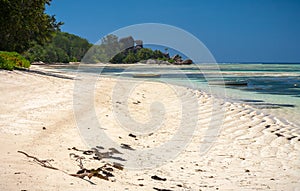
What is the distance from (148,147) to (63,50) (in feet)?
383

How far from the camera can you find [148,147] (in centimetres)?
642

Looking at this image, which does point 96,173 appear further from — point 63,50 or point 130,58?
point 63,50

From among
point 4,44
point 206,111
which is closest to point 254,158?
point 206,111

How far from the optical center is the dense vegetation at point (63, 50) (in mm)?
96625

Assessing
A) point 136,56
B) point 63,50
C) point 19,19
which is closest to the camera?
point 19,19

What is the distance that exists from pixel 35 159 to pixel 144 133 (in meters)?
3.86

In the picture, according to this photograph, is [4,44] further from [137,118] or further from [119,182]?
[119,182]

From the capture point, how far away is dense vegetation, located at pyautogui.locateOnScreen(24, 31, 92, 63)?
317 ft

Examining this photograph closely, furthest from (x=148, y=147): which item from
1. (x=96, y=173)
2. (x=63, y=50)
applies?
(x=63, y=50)

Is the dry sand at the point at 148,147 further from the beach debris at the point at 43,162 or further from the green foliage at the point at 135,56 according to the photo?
the green foliage at the point at 135,56

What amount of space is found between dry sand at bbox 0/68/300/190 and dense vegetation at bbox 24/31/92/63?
88.3 metres

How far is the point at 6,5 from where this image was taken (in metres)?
18.5

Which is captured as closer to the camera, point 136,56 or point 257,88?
point 257,88

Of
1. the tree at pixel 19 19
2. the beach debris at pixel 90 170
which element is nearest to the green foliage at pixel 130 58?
the tree at pixel 19 19
